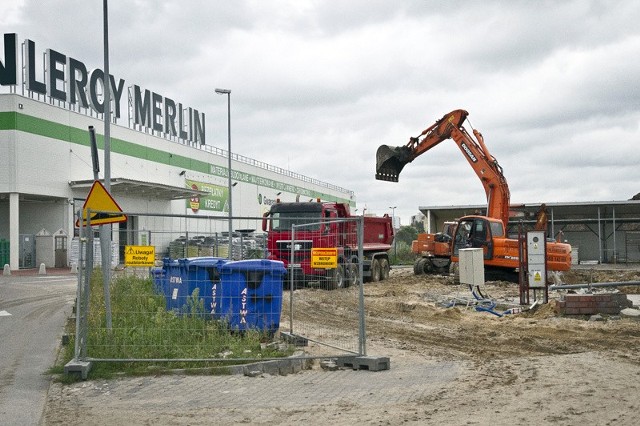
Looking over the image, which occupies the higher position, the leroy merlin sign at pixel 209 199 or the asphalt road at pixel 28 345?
the leroy merlin sign at pixel 209 199

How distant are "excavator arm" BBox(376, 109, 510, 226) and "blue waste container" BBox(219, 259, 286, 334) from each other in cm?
1747

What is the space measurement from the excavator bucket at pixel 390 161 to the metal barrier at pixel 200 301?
53.2 feet

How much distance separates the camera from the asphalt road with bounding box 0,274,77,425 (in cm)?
775

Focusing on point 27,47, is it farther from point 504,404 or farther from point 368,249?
point 504,404

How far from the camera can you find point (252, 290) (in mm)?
10984

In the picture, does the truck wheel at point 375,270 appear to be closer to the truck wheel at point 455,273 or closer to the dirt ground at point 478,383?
the truck wheel at point 455,273

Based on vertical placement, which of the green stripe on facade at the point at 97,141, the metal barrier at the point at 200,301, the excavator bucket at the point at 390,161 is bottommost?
the metal barrier at the point at 200,301

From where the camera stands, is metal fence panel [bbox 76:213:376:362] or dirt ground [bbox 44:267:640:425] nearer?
dirt ground [bbox 44:267:640:425]

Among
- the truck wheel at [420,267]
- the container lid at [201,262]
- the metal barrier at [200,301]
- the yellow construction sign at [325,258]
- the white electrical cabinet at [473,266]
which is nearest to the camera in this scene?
the metal barrier at [200,301]

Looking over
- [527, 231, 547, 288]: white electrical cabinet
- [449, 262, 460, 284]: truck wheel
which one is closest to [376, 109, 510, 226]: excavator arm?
[449, 262, 460, 284]: truck wheel

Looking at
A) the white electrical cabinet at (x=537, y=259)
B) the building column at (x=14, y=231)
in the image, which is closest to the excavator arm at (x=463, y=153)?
the white electrical cabinet at (x=537, y=259)

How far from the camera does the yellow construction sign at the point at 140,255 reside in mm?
9492

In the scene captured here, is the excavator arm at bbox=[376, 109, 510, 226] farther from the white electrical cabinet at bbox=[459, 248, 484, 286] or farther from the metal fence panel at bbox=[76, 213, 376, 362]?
the metal fence panel at bbox=[76, 213, 376, 362]

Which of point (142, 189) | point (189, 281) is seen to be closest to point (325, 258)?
point (189, 281)
